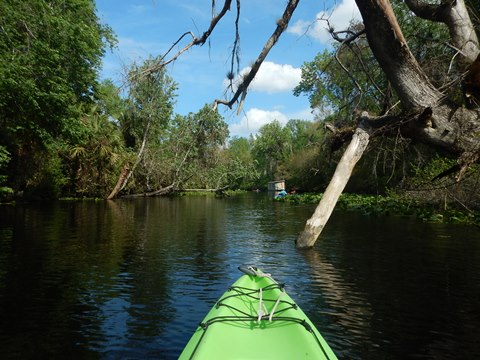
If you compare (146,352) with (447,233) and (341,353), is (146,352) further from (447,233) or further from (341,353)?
(447,233)

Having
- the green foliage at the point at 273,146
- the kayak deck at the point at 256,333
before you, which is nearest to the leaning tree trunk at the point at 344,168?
the kayak deck at the point at 256,333

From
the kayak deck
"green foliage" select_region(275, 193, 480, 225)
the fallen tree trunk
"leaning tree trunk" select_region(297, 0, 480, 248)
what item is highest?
"leaning tree trunk" select_region(297, 0, 480, 248)

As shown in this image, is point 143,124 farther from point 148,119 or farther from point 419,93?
point 419,93

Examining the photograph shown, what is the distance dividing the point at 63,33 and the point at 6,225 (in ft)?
29.4

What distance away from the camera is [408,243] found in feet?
43.2

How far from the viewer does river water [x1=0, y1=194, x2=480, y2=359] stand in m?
5.61

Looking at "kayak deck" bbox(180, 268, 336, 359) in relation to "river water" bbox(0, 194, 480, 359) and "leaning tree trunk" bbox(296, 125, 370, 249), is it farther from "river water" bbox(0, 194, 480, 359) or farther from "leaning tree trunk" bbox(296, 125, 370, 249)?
"leaning tree trunk" bbox(296, 125, 370, 249)

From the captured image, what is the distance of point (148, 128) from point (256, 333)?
40689mm

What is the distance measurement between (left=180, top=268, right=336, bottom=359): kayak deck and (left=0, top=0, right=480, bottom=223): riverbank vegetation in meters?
2.75

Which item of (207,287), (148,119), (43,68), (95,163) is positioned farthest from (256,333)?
(148,119)

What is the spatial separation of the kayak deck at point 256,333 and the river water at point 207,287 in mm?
937

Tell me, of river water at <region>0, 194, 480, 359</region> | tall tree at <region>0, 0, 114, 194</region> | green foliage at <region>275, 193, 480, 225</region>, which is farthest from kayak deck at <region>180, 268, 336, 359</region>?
tall tree at <region>0, 0, 114, 194</region>

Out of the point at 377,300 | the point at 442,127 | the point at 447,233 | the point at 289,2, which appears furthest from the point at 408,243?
the point at 289,2

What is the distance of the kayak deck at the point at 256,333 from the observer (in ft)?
13.1
